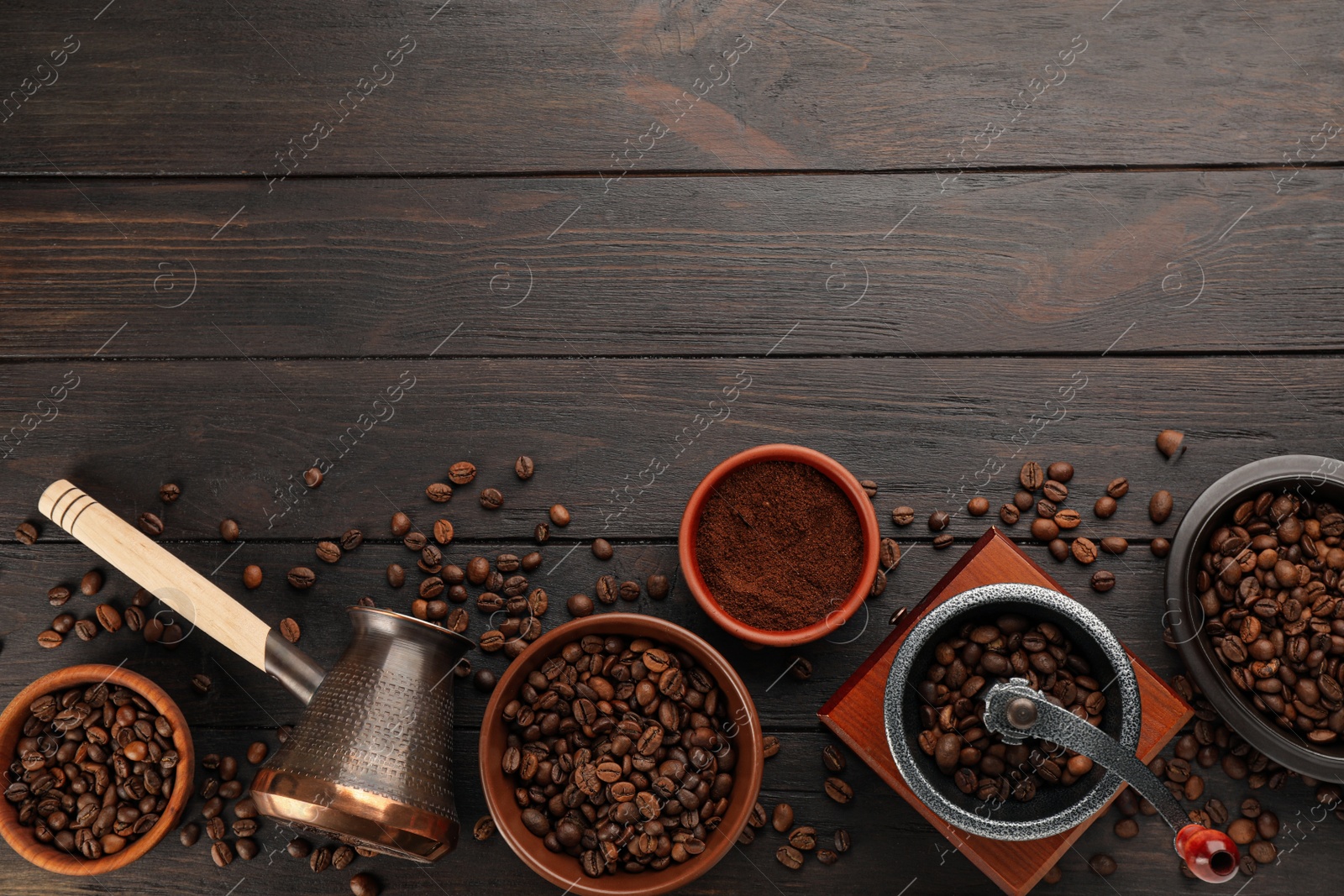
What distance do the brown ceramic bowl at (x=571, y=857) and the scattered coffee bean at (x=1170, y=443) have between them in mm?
789

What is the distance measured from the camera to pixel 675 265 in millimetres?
1396

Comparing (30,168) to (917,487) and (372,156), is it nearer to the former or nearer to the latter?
(372,156)

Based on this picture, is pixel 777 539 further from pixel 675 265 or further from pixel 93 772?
pixel 93 772

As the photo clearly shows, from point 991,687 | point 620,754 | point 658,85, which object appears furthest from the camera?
point 658,85

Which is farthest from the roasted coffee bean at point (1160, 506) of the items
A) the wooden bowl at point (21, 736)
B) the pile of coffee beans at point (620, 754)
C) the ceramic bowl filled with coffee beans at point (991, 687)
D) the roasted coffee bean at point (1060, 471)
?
the wooden bowl at point (21, 736)

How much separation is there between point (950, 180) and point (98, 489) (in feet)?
4.97

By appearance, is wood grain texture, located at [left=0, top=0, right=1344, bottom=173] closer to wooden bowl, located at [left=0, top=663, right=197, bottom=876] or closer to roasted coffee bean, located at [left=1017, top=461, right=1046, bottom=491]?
roasted coffee bean, located at [left=1017, top=461, right=1046, bottom=491]

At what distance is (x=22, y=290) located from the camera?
4.69 feet

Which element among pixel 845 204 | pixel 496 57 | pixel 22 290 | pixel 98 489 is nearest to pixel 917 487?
pixel 845 204

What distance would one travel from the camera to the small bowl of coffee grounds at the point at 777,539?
1181 mm

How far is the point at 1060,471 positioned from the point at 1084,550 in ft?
0.42

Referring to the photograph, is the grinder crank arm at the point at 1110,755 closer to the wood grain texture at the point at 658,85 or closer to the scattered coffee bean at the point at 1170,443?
the scattered coffee bean at the point at 1170,443

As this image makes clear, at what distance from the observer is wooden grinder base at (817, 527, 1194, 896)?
1.14 meters

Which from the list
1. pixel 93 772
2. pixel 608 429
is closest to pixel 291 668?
pixel 93 772
